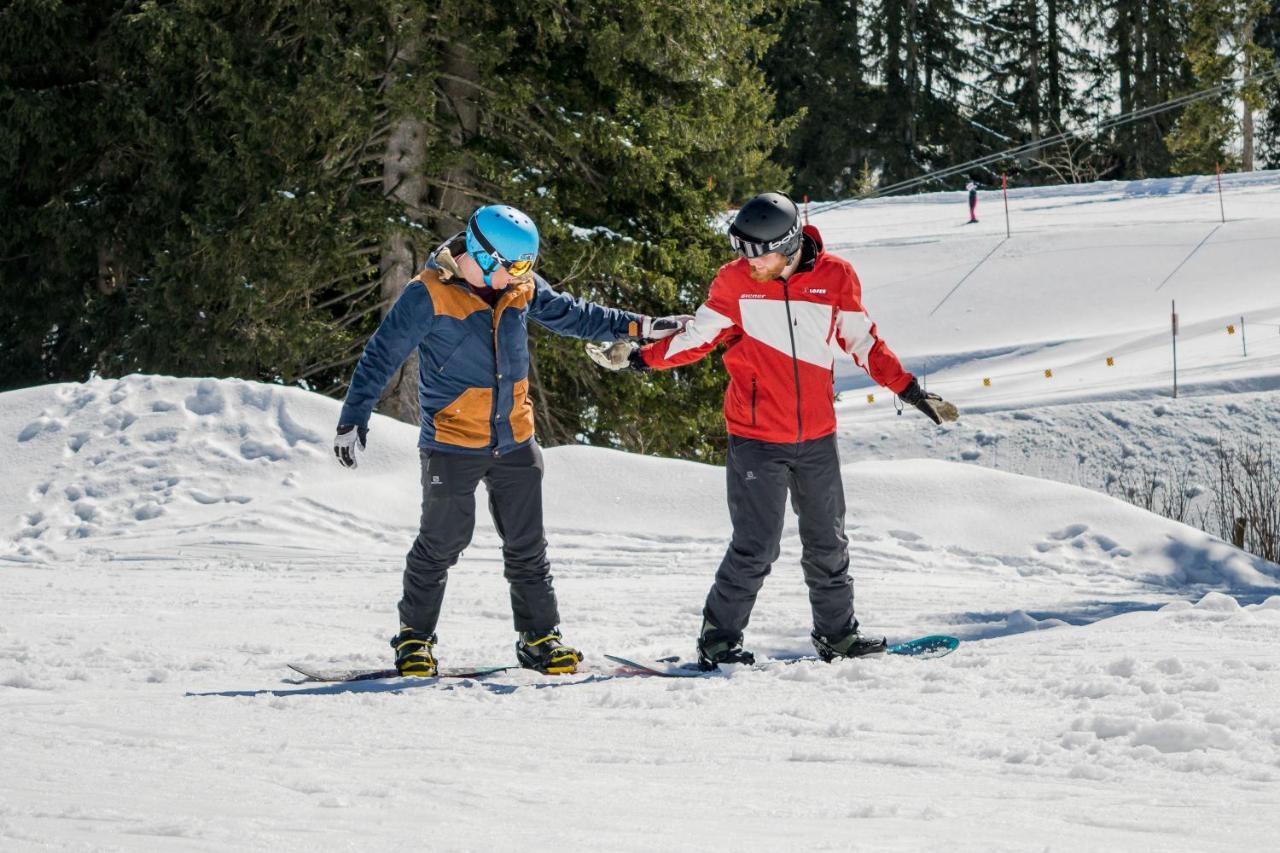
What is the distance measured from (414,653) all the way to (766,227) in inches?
75.4

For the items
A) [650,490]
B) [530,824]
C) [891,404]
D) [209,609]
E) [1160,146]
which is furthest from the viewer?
[1160,146]

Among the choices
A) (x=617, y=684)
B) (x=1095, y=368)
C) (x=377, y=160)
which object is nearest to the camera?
(x=617, y=684)

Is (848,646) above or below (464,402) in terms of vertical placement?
below

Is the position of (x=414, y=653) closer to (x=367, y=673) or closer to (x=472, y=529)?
(x=367, y=673)

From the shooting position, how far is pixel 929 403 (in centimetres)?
538

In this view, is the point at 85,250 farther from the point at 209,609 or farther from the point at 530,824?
the point at 530,824

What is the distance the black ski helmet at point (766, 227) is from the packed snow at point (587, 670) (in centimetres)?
145

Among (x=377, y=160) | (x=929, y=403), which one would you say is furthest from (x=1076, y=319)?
(x=929, y=403)

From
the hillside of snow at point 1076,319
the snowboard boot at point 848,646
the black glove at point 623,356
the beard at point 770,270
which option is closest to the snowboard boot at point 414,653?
the black glove at point 623,356

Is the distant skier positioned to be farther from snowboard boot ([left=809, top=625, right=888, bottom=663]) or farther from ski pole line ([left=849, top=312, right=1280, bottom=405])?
ski pole line ([left=849, top=312, right=1280, bottom=405])

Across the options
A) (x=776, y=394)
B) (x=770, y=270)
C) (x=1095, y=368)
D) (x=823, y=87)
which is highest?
(x=823, y=87)

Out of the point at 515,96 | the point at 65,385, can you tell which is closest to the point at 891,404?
the point at 515,96

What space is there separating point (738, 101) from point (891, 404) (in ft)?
21.3

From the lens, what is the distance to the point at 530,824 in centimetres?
294
